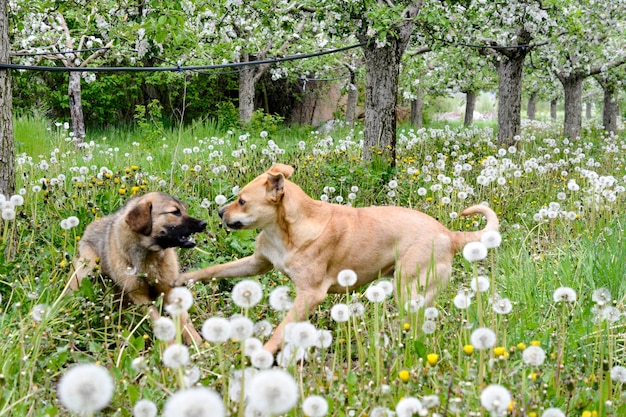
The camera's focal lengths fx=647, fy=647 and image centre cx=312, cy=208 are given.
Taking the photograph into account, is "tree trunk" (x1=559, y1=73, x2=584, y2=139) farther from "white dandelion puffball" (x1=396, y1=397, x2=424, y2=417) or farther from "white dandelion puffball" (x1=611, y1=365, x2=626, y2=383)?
"white dandelion puffball" (x1=396, y1=397, x2=424, y2=417)

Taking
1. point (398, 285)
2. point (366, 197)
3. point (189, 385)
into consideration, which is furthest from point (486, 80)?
point (189, 385)

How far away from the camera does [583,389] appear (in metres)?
2.78

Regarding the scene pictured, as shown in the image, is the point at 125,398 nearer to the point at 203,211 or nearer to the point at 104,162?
the point at 203,211

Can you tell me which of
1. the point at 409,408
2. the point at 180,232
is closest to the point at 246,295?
the point at 409,408

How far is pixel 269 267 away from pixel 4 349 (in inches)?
76.0

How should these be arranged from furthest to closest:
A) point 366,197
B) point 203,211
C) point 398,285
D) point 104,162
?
1. point 104,162
2. point 366,197
3. point 203,211
4. point 398,285

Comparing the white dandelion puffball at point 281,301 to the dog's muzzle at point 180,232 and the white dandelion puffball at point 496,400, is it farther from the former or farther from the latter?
the dog's muzzle at point 180,232

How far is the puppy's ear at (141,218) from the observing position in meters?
4.44

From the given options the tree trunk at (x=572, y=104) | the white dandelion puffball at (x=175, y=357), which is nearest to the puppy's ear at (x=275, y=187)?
the white dandelion puffball at (x=175, y=357)

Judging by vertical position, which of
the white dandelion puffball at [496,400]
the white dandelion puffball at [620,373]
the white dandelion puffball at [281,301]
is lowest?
the white dandelion puffball at [620,373]

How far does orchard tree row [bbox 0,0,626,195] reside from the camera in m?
7.22

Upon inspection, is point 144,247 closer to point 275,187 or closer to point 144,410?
point 275,187

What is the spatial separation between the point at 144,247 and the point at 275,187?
1.04m

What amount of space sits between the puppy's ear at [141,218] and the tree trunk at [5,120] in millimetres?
1420
